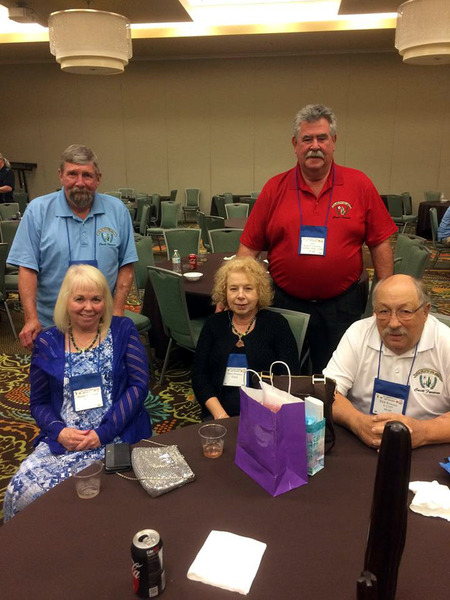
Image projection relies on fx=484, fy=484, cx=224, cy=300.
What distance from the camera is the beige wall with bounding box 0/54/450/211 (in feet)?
38.1

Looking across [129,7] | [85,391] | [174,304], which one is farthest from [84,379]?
[129,7]

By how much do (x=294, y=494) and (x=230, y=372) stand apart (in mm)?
1015

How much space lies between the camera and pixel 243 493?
4.22ft

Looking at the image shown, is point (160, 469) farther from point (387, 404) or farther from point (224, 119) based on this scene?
point (224, 119)

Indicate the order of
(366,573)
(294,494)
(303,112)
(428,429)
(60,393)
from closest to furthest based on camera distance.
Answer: (366,573)
(294,494)
(428,429)
(60,393)
(303,112)

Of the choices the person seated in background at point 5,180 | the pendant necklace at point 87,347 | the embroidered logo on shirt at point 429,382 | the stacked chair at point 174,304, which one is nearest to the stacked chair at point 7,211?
the person seated in background at point 5,180

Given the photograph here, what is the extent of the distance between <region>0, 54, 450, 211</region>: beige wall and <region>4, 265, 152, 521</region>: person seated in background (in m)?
11.2

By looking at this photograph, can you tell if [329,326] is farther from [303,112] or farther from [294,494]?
[294,494]

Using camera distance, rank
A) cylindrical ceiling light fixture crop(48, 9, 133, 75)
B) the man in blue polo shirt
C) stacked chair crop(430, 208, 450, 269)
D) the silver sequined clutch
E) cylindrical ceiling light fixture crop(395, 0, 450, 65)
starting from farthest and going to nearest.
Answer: stacked chair crop(430, 208, 450, 269), cylindrical ceiling light fixture crop(48, 9, 133, 75), cylindrical ceiling light fixture crop(395, 0, 450, 65), the man in blue polo shirt, the silver sequined clutch

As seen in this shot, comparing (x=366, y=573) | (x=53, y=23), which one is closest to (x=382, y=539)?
(x=366, y=573)

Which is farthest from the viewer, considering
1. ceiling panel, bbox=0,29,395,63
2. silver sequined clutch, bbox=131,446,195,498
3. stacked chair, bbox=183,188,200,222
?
stacked chair, bbox=183,188,200,222

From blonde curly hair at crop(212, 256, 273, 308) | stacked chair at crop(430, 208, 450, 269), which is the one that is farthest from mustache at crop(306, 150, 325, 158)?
stacked chair at crop(430, 208, 450, 269)

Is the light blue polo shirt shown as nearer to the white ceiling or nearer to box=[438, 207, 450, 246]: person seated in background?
box=[438, 207, 450, 246]: person seated in background

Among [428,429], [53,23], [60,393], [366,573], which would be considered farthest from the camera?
[53,23]
